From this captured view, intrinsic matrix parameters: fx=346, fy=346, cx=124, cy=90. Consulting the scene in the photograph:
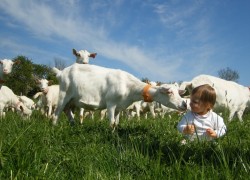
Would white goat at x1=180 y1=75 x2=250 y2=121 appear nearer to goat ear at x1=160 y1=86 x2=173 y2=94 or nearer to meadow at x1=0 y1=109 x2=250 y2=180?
goat ear at x1=160 y1=86 x2=173 y2=94

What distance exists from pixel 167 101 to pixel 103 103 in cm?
171

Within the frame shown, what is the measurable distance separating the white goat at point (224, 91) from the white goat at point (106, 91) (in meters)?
2.96

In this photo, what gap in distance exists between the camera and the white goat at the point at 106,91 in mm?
8320

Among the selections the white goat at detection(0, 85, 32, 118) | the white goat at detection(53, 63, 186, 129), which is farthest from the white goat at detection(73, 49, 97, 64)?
the white goat at detection(53, 63, 186, 129)

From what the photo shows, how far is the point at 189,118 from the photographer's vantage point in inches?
195

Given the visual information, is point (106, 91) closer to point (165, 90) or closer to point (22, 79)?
point (165, 90)

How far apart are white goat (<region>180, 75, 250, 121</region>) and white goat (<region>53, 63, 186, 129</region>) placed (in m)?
2.96

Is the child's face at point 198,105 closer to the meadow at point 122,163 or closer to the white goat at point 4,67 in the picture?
the meadow at point 122,163

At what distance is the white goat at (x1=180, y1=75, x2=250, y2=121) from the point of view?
11.6 metres

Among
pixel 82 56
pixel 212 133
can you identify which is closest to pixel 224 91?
pixel 82 56

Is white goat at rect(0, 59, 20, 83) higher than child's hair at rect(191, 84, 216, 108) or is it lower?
higher

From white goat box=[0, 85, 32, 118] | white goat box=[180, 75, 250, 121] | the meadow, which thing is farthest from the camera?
white goat box=[0, 85, 32, 118]

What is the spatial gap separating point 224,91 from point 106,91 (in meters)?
4.98

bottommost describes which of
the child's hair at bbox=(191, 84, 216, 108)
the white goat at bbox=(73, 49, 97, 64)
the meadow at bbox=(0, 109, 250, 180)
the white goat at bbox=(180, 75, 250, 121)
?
the meadow at bbox=(0, 109, 250, 180)
